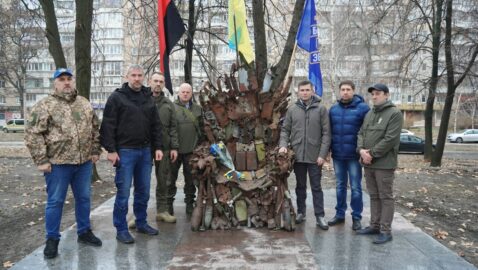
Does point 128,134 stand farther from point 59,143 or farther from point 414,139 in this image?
point 414,139

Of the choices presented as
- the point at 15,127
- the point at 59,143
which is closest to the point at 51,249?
the point at 59,143

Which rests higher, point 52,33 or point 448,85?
point 52,33

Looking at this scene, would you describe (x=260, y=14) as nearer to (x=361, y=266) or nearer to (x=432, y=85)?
(x=361, y=266)

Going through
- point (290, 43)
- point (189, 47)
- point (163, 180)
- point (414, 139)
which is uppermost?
point (189, 47)

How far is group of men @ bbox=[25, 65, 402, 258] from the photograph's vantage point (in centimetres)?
456

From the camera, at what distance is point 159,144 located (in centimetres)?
537

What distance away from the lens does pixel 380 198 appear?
5266 mm

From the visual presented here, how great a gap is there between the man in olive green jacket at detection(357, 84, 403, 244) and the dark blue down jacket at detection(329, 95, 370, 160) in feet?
0.72

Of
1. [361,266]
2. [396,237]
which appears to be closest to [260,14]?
[396,237]

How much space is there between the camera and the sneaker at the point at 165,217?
6.04 m

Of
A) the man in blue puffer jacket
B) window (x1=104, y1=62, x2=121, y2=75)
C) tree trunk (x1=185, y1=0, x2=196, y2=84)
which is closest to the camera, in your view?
the man in blue puffer jacket

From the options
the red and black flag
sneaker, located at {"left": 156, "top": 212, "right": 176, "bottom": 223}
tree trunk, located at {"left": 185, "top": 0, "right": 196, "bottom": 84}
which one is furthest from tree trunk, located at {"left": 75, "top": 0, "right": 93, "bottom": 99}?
sneaker, located at {"left": 156, "top": 212, "right": 176, "bottom": 223}

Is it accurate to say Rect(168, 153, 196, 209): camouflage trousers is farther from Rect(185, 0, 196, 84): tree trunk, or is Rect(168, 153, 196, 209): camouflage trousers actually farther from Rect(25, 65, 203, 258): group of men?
Rect(185, 0, 196, 84): tree trunk

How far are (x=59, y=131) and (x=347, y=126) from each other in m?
3.43
